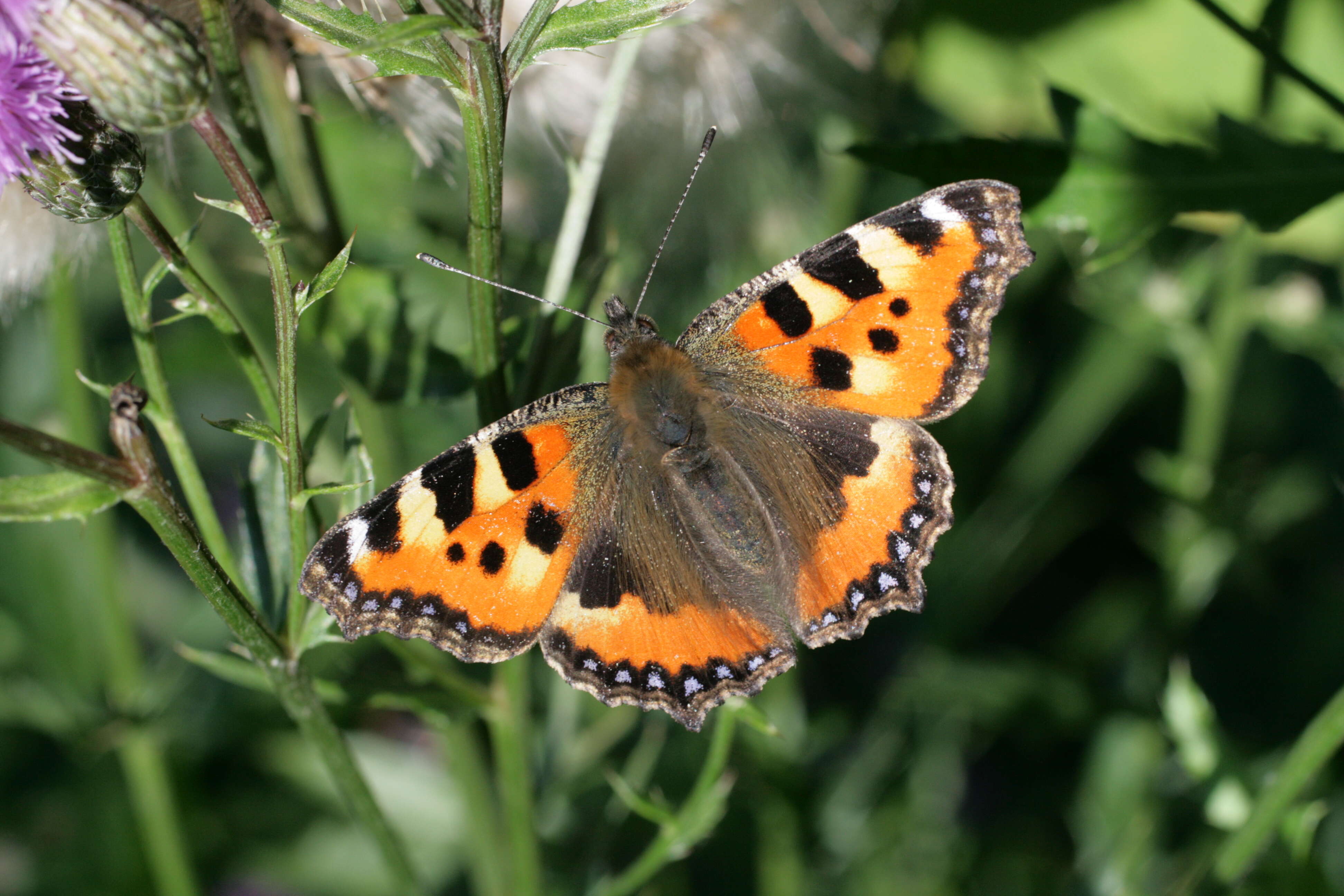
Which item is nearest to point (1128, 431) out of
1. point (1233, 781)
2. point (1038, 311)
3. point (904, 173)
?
point (1038, 311)

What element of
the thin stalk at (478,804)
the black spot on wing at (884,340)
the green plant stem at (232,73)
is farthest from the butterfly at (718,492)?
the green plant stem at (232,73)

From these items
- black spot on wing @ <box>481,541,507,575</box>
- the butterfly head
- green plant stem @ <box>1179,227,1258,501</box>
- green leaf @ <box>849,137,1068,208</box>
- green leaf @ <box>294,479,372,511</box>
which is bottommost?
green plant stem @ <box>1179,227,1258,501</box>

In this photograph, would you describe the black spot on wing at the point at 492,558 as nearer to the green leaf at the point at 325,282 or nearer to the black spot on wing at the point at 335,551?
the black spot on wing at the point at 335,551

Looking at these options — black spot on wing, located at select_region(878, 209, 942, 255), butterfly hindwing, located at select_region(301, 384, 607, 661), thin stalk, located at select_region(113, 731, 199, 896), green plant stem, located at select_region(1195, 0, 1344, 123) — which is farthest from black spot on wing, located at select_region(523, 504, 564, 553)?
green plant stem, located at select_region(1195, 0, 1344, 123)

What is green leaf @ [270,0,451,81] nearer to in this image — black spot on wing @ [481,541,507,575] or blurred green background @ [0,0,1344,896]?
blurred green background @ [0,0,1344,896]

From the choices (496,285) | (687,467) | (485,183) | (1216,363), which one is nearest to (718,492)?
(687,467)

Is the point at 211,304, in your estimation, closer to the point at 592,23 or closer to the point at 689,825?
the point at 592,23
